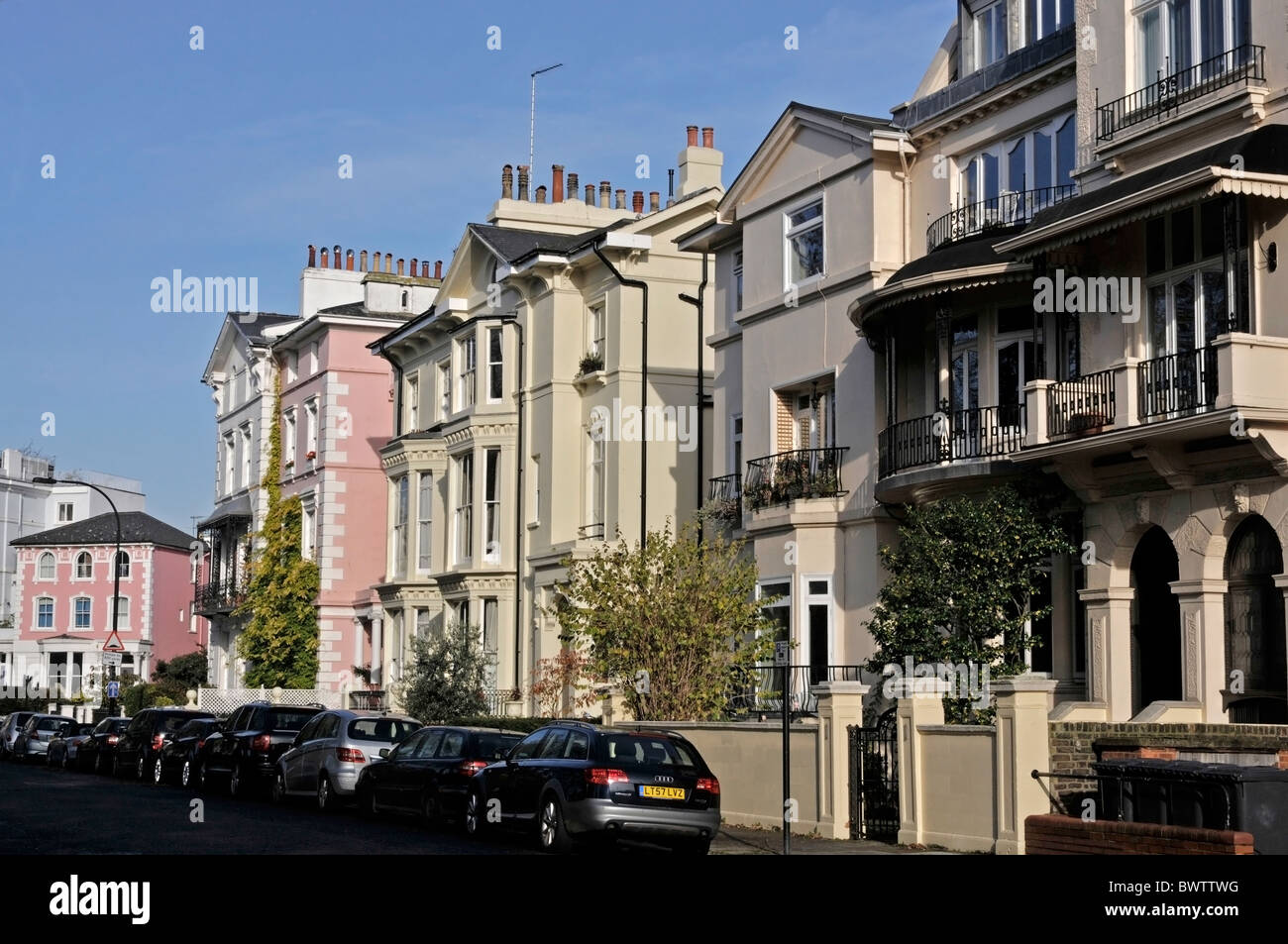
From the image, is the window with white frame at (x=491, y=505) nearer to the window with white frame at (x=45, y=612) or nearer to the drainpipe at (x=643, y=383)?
the drainpipe at (x=643, y=383)

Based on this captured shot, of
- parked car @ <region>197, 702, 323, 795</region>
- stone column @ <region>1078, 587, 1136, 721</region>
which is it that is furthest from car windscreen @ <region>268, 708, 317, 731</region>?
stone column @ <region>1078, 587, 1136, 721</region>

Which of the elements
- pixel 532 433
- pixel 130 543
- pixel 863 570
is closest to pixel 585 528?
pixel 532 433

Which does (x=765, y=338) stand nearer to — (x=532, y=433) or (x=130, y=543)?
(x=532, y=433)

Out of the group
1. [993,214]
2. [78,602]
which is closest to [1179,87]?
[993,214]

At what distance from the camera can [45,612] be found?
89.8 metres

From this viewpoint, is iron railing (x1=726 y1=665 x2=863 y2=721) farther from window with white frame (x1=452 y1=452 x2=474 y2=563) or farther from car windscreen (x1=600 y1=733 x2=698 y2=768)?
window with white frame (x1=452 y1=452 x2=474 y2=563)

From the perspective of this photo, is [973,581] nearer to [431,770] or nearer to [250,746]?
[431,770]

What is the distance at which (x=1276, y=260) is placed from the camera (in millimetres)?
21328

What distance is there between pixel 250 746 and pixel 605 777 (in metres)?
13.6

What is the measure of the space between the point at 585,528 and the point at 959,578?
1614 centimetres

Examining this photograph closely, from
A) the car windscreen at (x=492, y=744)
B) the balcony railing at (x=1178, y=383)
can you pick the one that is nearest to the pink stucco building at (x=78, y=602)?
the car windscreen at (x=492, y=744)

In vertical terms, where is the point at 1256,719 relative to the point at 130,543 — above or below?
below

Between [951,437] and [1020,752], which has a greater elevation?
[951,437]
